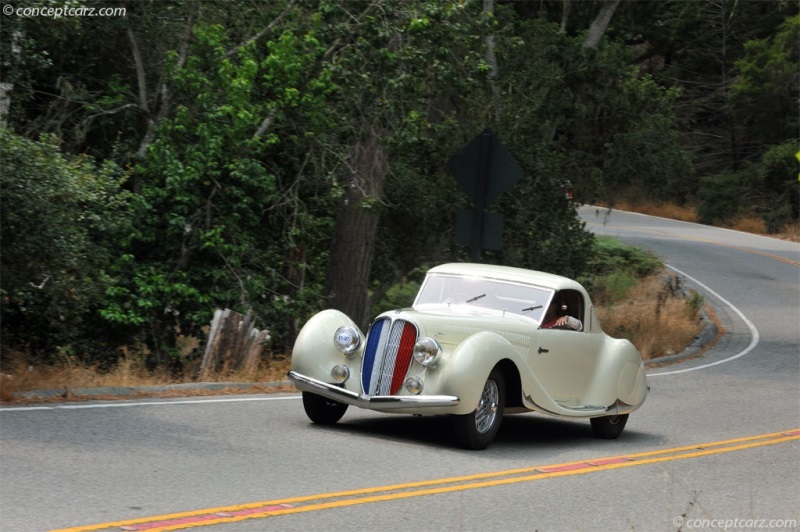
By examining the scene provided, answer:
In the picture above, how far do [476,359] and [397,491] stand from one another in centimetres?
197

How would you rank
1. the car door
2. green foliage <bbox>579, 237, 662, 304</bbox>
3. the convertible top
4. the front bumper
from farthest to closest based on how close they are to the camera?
1. green foliage <bbox>579, 237, 662, 304</bbox>
2. the convertible top
3. the car door
4. the front bumper

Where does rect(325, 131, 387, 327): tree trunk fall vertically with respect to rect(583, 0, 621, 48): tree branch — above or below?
below

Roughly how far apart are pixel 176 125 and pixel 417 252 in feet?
21.8

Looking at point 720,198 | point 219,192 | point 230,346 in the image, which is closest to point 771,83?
point 720,198

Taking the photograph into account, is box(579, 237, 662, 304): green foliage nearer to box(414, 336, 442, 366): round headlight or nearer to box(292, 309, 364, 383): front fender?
box(292, 309, 364, 383): front fender

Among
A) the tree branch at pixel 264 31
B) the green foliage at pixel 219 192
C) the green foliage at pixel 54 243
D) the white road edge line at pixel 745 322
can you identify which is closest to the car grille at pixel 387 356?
the green foliage at pixel 54 243

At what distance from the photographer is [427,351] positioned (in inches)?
401

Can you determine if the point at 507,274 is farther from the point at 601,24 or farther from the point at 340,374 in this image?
the point at 601,24

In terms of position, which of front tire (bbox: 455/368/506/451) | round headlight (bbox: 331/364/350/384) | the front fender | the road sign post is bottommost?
front tire (bbox: 455/368/506/451)

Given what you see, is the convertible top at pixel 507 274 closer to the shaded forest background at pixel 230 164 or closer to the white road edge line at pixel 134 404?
the white road edge line at pixel 134 404

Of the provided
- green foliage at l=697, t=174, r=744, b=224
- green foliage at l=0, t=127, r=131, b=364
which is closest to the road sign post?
green foliage at l=0, t=127, r=131, b=364

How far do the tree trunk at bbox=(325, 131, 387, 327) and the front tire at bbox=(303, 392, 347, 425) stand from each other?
7.37 metres

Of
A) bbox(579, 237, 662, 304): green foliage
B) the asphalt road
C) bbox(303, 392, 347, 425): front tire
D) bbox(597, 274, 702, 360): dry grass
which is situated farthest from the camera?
bbox(579, 237, 662, 304): green foliage

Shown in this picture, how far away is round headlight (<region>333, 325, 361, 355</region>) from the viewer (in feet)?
35.3
